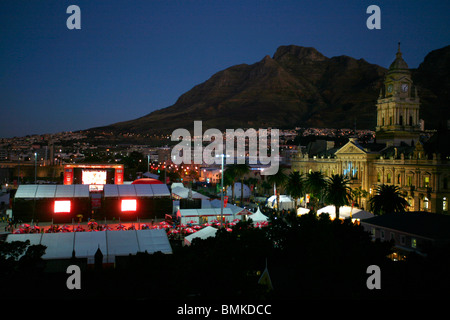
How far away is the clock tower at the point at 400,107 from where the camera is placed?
70000 mm

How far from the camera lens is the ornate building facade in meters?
48.4

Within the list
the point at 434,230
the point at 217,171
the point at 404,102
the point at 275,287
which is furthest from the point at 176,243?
the point at 217,171

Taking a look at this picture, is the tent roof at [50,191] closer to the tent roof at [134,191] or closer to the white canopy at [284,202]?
the tent roof at [134,191]

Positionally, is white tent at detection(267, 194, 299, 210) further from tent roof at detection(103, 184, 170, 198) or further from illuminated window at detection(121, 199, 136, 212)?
illuminated window at detection(121, 199, 136, 212)

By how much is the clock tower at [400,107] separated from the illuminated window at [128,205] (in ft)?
156

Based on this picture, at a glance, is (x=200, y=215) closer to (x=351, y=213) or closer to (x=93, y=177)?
(x=351, y=213)

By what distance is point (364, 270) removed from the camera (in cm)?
1883

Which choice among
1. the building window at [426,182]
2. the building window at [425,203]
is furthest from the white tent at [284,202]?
the building window at [426,182]

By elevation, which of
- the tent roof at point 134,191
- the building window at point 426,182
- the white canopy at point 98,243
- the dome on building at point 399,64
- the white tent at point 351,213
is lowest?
the white tent at point 351,213

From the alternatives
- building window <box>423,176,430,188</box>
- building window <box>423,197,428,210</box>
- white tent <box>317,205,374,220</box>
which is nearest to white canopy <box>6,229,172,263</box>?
white tent <box>317,205,374,220</box>

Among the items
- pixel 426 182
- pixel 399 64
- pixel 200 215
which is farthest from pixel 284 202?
pixel 399 64

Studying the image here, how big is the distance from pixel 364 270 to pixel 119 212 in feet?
107

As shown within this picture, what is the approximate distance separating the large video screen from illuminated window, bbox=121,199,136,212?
669 inches
